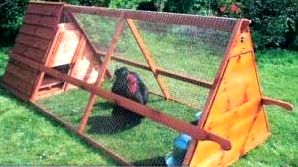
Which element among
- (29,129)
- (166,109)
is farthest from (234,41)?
(29,129)

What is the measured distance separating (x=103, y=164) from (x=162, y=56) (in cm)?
204

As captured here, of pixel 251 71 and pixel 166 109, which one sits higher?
pixel 251 71

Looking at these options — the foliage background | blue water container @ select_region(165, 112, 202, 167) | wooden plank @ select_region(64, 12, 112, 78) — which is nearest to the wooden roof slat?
wooden plank @ select_region(64, 12, 112, 78)

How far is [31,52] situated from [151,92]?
71.6 inches

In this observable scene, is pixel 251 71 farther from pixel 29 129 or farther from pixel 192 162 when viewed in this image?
pixel 29 129

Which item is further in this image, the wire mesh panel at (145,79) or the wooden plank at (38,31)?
the wooden plank at (38,31)

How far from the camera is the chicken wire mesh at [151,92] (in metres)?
4.52

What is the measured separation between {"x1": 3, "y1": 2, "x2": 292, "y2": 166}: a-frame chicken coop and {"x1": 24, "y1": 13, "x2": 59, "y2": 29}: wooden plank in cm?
1

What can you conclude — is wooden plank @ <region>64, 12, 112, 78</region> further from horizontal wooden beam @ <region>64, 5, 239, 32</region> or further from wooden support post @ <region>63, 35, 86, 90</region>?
horizontal wooden beam @ <region>64, 5, 239, 32</region>

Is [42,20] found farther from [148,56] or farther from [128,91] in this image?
[128,91]

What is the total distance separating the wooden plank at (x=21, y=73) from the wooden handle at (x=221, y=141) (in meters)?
3.23

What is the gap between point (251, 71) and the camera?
4441mm

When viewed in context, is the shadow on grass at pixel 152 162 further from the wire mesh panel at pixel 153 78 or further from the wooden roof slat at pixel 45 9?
the wooden roof slat at pixel 45 9

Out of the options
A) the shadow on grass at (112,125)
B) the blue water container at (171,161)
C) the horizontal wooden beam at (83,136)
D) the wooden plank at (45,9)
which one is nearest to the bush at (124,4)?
the wooden plank at (45,9)
